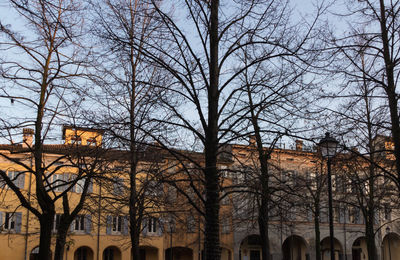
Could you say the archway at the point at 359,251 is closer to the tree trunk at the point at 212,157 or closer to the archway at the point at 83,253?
the archway at the point at 83,253

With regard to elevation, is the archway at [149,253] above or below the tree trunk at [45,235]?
below

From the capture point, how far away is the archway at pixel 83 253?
126 feet

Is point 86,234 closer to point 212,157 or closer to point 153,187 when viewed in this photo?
point 153,187

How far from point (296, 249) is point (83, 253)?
843 inches

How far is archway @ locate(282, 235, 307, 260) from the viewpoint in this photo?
46.8 metres

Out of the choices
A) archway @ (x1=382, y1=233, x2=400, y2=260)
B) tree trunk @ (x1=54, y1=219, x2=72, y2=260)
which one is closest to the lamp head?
tree trunk @ (x1=54, y1=219, x2=72, y2=260)

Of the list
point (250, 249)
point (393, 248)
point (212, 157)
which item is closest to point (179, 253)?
point (250, 249)

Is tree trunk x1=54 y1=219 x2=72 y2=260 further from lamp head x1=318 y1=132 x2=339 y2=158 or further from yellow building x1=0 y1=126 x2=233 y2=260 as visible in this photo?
yellow building x1=0 y1=126 x2=233 y2=260

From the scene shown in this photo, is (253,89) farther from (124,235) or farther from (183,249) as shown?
(183,249)

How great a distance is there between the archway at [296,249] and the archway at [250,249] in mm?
3288

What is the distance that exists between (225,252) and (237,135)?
35.0m

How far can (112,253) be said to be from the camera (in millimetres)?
40125

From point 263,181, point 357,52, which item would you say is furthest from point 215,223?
point 357,52

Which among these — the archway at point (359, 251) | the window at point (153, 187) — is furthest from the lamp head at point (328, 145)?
the archway at point (359, 251)
